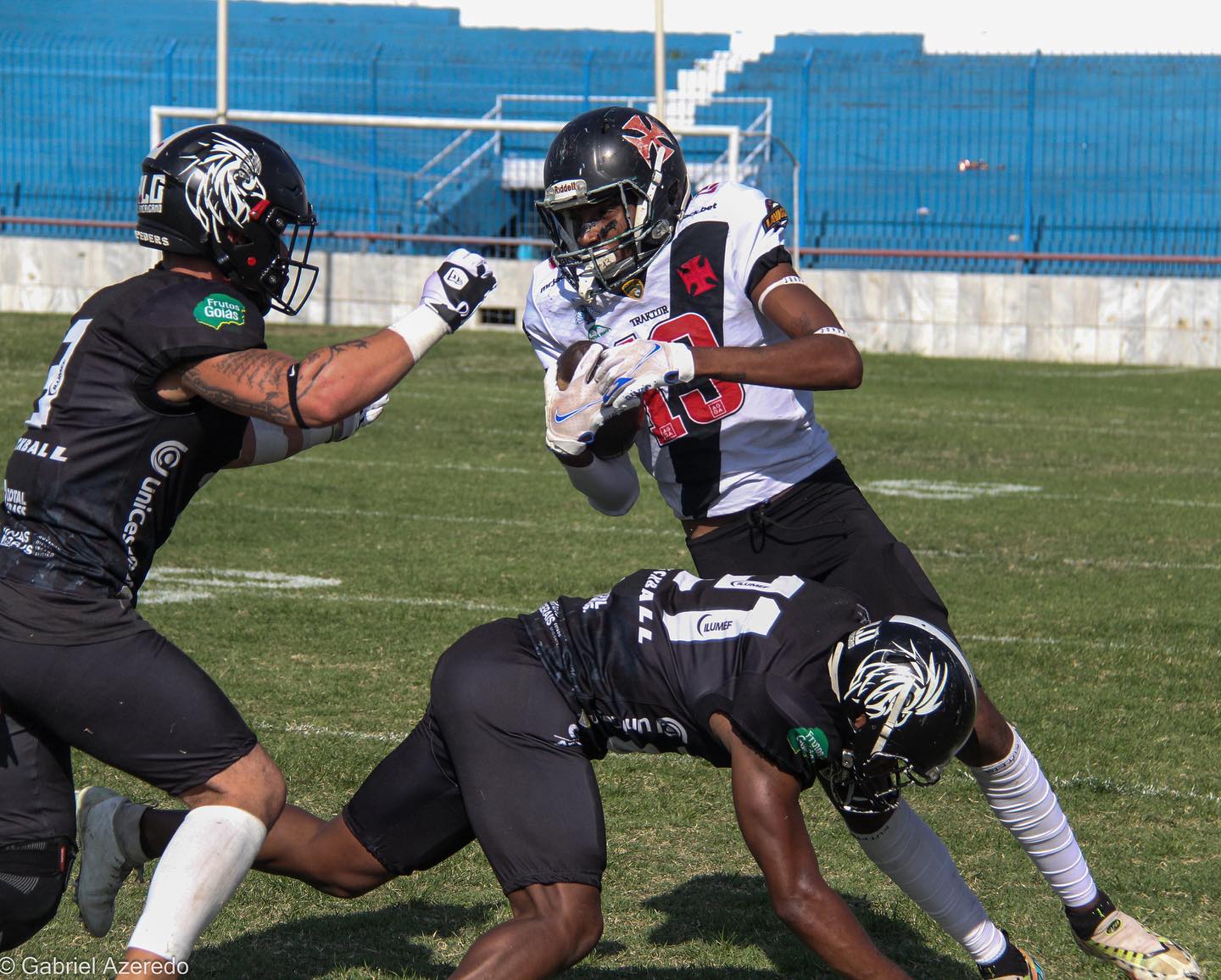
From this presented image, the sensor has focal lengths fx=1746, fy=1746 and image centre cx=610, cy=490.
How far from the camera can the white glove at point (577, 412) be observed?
3725mm

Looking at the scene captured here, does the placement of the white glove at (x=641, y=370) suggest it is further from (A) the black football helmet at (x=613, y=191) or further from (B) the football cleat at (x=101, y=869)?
(B) the football cleat at (x=101, y=869)

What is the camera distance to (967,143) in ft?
71.5

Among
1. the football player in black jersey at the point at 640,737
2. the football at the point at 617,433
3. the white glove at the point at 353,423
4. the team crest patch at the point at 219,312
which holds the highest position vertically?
the team crest patch at the point at 219,312

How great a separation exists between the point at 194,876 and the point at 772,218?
216cm

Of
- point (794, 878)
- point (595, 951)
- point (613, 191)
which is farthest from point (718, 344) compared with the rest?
point (794, 878)

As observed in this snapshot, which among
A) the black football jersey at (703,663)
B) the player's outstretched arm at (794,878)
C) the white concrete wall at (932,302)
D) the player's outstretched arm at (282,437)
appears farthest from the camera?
the white concrete wall at (932,302)

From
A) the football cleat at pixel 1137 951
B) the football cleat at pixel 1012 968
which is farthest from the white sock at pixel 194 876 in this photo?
the football cleat at pixel 1137 951

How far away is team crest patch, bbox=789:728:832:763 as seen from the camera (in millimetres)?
3195

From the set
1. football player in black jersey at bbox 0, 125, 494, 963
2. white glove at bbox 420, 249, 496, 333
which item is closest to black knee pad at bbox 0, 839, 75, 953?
football player in black jersey at bbox 0, 125, 494, 963

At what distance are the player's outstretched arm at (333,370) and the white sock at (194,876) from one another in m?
0.78

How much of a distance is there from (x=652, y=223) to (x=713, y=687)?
1.41m

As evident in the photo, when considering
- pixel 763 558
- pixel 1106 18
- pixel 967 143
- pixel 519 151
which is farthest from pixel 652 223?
pixel 1106 18

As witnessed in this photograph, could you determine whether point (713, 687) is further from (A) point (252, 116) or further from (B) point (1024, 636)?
(A) point (252, 116)

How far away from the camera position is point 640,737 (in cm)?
350
